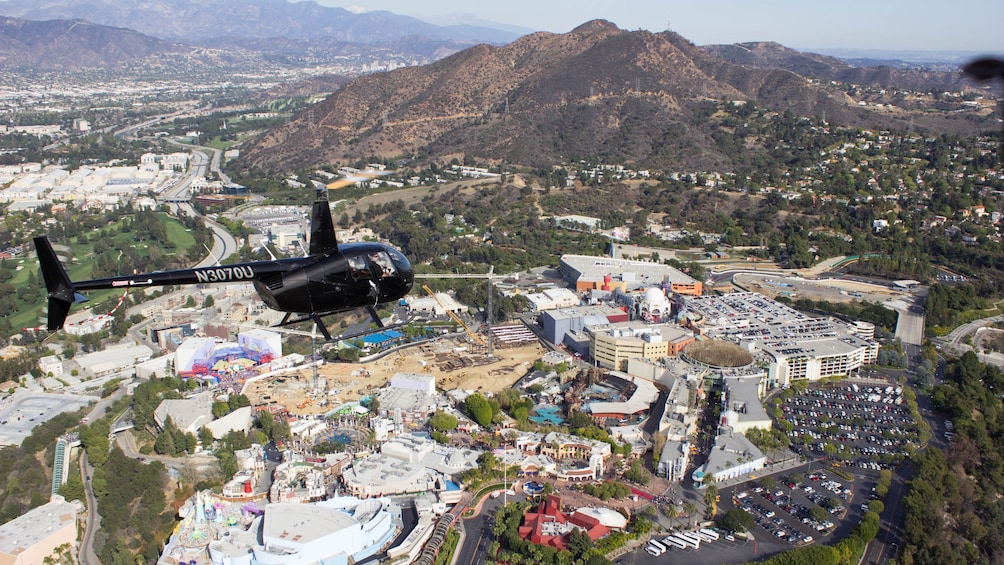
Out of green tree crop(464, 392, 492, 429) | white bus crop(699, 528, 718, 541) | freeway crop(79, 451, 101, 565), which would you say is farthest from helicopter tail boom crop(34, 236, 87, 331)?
green tree crop(464, 392, 492, 429)

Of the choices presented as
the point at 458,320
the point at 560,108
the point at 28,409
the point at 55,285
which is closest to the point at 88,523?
the point at 28,409

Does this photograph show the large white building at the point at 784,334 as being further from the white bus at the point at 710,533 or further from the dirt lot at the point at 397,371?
the white bus at the point at 710,533

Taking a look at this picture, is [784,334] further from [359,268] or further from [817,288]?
[359,268]

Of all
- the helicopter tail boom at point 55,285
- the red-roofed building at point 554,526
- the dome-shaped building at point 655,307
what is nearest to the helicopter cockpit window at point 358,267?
the helicopter tail boom at point 55,285

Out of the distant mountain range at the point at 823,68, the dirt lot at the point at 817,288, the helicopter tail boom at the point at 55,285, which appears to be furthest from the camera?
the distant mountain range at the point at 823,68

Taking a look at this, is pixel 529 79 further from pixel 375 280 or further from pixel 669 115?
pixel 375 280

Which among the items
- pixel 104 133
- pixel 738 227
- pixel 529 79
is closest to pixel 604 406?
pixel 738 227

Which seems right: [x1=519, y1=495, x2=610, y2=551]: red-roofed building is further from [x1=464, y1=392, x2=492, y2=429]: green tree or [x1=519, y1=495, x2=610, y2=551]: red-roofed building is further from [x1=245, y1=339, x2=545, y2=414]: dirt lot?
[x1=245, y1=339, x2=545, y2=414]: dirt lot

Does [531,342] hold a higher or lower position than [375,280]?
lower
